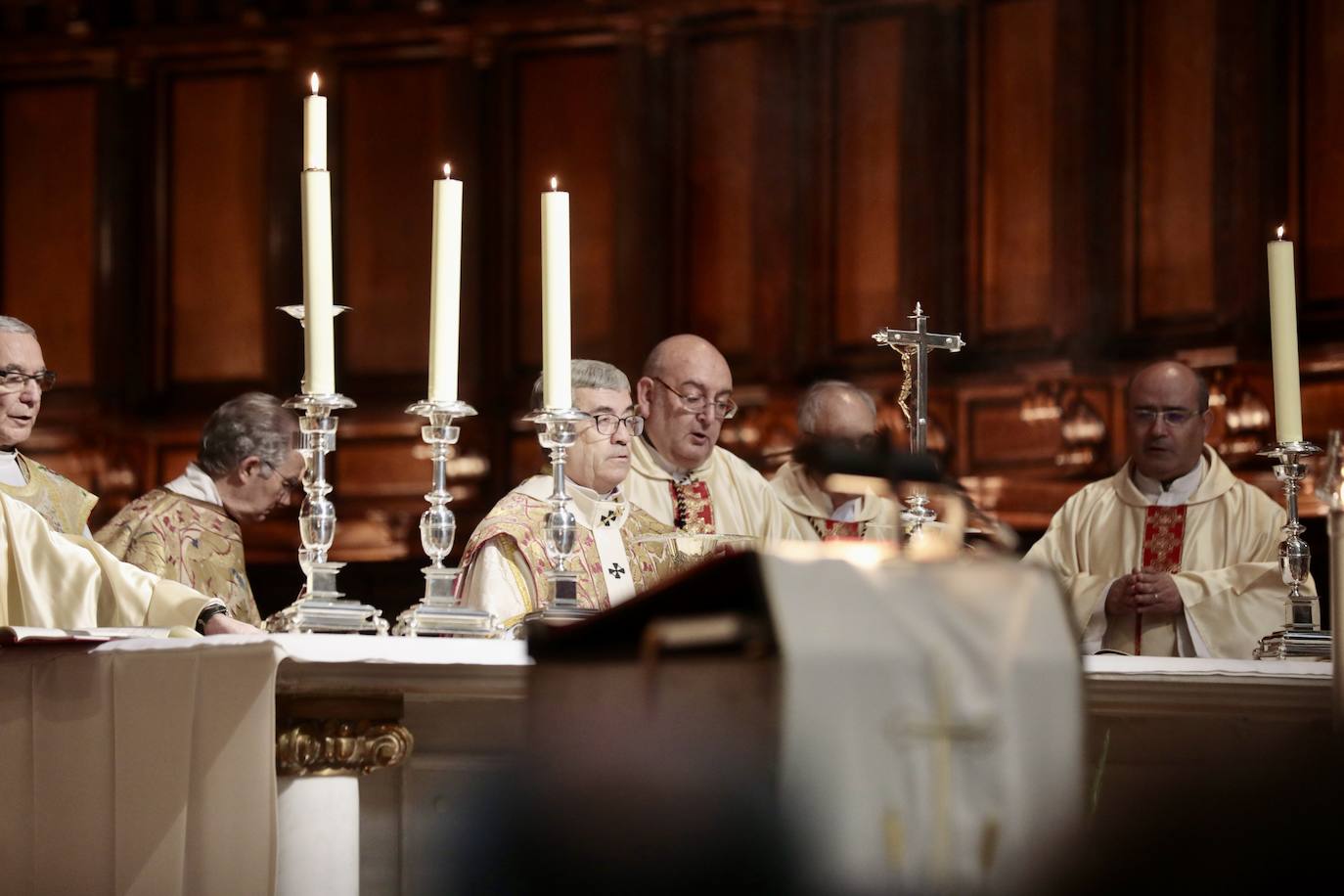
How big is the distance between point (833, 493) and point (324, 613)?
2668 millimetres

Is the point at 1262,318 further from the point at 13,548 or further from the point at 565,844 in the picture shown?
the point at 565,844

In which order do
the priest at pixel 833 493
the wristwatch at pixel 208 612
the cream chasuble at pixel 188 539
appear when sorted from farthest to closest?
the priest at pixel 833 493 < the cream chasuble at pixel 188 539 < the wristwatch at pixel 208 612

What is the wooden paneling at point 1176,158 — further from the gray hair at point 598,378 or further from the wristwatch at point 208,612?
the wristwatch at point 208,612

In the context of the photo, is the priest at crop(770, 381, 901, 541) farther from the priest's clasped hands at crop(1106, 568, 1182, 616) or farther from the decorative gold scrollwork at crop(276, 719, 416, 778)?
the decorative gold scrollwork at crop(276, 719, 416, 778)

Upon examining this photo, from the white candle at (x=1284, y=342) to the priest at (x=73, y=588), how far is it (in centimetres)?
204

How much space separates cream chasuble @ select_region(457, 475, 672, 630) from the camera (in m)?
4.05

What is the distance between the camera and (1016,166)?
24.1 feet

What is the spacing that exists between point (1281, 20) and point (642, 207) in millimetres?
2570

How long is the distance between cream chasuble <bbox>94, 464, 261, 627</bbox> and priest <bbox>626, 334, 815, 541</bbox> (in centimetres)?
117

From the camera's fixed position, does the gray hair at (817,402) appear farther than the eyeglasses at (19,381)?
Yes

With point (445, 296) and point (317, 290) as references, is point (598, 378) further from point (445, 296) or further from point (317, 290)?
point (317, 290)

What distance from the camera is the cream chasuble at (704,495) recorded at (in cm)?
539

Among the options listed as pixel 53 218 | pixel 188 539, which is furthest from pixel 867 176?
pixel 53 218

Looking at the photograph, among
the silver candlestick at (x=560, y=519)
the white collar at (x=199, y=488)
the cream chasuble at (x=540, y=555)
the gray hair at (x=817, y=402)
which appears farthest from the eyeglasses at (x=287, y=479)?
the silver candlestick at (x=560, y=519)
